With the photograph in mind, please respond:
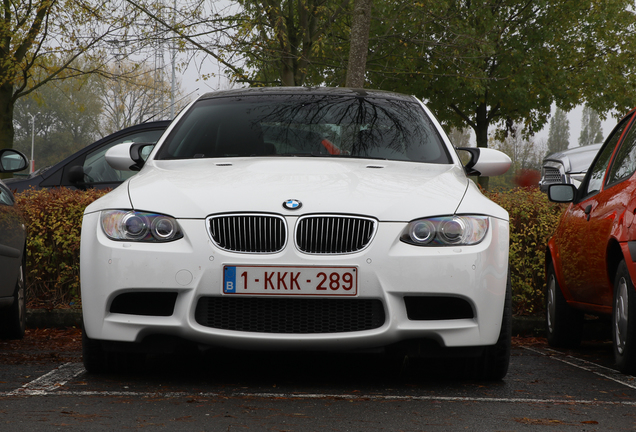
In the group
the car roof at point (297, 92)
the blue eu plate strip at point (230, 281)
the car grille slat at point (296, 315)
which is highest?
the car roof at point (297, 92)

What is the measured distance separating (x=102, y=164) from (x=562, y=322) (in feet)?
15.8

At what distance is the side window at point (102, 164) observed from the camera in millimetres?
8438

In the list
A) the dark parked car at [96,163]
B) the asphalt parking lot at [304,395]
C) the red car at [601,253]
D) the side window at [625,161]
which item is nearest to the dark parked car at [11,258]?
the asphalt parking lot at [304,395]

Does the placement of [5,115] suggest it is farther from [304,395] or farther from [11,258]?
[304,395]

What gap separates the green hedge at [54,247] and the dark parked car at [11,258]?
730 millimetres

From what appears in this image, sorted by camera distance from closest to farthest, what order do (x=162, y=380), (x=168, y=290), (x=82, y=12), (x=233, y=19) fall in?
(x=168, y=290) < (x=162, y=380) < (x=233, y=19) < (x=82, y=12)

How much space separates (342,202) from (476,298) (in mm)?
802

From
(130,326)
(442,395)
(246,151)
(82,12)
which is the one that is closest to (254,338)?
(130,326)

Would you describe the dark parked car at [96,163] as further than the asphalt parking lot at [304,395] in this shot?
Yes

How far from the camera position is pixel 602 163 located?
5.99 m

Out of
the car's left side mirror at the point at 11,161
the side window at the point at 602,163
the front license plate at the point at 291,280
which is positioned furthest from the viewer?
the car's left side mirror at the point at 11,161

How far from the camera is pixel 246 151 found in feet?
17.1

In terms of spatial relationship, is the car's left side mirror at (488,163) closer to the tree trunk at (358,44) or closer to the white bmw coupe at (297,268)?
the white bmw coupe at (297,268)

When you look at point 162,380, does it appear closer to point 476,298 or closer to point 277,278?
point 277,278
